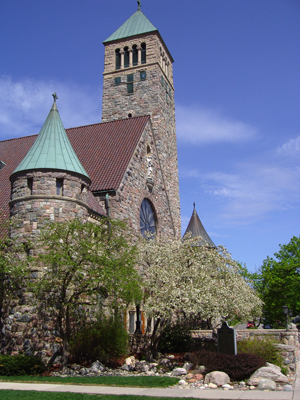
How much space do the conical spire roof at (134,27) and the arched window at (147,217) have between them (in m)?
19.9

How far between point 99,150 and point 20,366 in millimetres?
14454

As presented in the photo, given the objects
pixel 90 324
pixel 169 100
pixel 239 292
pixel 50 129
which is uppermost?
pixel 169 100

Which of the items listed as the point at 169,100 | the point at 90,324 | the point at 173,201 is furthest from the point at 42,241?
the point at 169,100

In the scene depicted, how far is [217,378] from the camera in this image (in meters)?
11.1

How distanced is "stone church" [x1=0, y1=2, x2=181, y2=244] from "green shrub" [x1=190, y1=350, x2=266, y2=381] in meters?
7.59

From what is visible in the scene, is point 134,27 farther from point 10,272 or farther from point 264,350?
point 264,350

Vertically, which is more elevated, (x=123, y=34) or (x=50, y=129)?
(x=123, y=34)

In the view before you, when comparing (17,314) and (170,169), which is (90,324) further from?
(170,169)

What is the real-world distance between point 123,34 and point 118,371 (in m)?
32.8

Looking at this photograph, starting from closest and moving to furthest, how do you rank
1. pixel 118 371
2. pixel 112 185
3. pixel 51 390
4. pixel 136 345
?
pixel 51 390
pixel 118 371
pixel 136 345
pixel 112 185

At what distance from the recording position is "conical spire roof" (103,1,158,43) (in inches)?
1474

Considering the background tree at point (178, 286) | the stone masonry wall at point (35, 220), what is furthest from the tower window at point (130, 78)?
the background tree at point (178, 286)

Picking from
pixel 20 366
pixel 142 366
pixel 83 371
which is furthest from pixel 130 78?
pixel 20 366

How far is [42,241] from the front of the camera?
1454 cm
